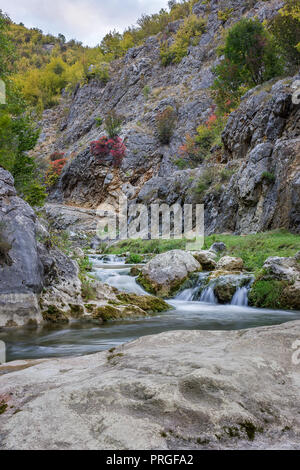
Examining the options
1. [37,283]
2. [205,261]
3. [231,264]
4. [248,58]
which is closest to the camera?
[37,283]

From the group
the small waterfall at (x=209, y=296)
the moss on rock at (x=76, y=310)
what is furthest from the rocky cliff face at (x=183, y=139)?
the moss on rock at (x=76, y=310)

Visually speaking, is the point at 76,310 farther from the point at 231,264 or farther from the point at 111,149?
the point at 111,149

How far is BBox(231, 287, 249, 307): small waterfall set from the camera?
330 inches

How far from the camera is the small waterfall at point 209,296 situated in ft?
29.0

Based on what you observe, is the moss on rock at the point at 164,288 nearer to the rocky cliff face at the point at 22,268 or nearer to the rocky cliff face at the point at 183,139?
the rocky cliff face at the point at 22,268

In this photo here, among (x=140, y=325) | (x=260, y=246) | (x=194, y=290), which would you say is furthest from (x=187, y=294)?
(x=260, y=246)

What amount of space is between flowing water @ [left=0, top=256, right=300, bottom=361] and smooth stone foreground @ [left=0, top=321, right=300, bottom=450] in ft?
7.87

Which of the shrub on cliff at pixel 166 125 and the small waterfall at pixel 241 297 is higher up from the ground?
the shrub on cliff at pixel 166 125

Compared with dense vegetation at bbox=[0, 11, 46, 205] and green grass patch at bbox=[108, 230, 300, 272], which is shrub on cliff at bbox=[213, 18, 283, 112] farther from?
dense vegetation at bbox=[0, 11, 46, 205]

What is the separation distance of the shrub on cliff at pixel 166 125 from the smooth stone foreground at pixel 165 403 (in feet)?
108

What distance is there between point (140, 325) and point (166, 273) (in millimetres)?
4042

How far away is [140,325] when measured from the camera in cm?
593

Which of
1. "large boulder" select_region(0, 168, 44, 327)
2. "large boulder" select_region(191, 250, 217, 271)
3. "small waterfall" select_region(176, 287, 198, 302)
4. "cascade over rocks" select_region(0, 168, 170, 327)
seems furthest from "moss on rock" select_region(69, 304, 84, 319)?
"large boulder" select_region(191, 250, 217, 271)

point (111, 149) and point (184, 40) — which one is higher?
point (184, 40)
